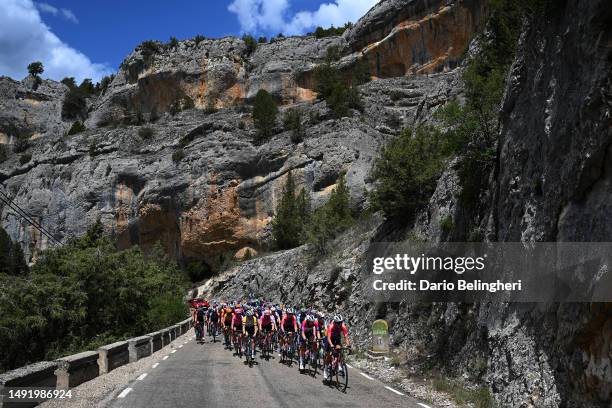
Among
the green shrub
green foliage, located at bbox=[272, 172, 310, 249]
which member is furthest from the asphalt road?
the green shrub

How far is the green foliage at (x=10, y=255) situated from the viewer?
2240 inches

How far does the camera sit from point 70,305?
20.9m

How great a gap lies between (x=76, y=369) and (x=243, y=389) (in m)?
3.72

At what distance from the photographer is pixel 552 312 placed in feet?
28.3

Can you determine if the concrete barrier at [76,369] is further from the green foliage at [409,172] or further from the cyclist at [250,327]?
the green foliage at [409,172]

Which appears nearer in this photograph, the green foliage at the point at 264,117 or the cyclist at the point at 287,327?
the cyclist at the point at 287,327

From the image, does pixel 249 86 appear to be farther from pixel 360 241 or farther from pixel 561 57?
pixel 561 57

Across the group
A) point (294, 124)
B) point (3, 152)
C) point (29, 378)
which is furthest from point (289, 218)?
point (3, 152)

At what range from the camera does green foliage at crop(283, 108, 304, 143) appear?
182 feet

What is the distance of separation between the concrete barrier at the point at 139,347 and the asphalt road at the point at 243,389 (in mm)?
1933

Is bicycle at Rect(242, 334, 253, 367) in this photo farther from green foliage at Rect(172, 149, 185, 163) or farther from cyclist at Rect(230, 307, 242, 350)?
green foliage at Rect(172, 149, 185, 163)

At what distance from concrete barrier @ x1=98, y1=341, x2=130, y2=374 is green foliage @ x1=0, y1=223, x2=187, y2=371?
591 centimetres

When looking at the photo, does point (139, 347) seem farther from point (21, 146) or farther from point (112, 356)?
point (21, 146)

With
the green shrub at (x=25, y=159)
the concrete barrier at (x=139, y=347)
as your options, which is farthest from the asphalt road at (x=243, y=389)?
the green shrub at (x=25, y=159)
